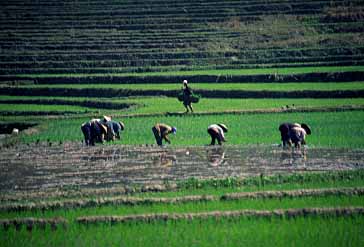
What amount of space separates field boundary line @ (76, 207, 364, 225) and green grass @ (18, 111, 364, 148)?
531 centimetres

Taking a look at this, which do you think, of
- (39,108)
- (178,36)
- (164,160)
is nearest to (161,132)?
(164,160)

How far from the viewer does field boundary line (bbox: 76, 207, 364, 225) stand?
9.49 m

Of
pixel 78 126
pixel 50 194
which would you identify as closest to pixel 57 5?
pixel 78 126

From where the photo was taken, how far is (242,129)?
17.7 m

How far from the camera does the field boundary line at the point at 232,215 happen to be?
9.49m

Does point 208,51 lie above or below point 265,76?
above

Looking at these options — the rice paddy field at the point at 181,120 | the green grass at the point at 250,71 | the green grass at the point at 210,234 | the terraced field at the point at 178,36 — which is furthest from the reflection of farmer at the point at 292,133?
the terraced field at the point at 178,36

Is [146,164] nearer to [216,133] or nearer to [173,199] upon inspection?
[216,133]

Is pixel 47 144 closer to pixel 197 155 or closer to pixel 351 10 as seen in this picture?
pixel 197 155

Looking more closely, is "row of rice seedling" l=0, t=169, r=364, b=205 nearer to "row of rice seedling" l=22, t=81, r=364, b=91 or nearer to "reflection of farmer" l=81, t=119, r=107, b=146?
"reflection of farmer" l=81, t=119, r=107, b=146

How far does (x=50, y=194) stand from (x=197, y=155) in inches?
158

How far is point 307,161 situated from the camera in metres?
13.4

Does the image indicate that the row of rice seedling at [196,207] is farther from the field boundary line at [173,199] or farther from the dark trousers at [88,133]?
the dark trousers at [88,133]

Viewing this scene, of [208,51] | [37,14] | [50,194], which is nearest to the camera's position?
[50,194]
